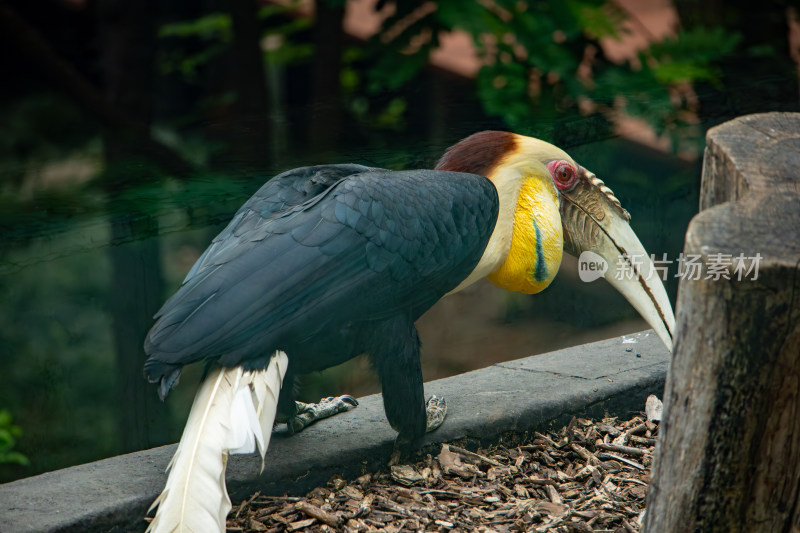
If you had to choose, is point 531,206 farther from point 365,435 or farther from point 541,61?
point 541,61

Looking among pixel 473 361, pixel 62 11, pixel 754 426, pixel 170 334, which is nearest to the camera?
pixel 754 426

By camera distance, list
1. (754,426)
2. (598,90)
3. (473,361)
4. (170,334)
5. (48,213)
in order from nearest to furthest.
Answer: (754,426) < (170,334) < (48,213) < (598,90) < (473,361)

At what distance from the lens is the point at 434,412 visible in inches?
125

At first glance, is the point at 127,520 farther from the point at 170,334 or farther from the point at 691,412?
the point at 691,412

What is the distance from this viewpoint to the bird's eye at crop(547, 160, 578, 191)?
10.4 ft

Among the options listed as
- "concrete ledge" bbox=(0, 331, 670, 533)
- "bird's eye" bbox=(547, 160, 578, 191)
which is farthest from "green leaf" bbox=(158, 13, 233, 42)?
"concrete ledge" bbox=(0, 331, 670, 533)

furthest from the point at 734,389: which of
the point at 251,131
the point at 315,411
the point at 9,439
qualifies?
the point at 251,131

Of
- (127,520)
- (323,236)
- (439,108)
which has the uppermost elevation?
(439,108)

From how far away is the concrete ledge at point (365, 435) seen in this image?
2543 millimetres

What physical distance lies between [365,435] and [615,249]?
3.64ft

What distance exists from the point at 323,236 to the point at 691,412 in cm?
114

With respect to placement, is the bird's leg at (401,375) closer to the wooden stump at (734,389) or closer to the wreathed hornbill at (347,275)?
the wreathed hornbill at (347,275)

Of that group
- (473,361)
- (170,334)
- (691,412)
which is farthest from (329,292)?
(473,361)

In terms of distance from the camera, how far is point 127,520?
2.55 meters
